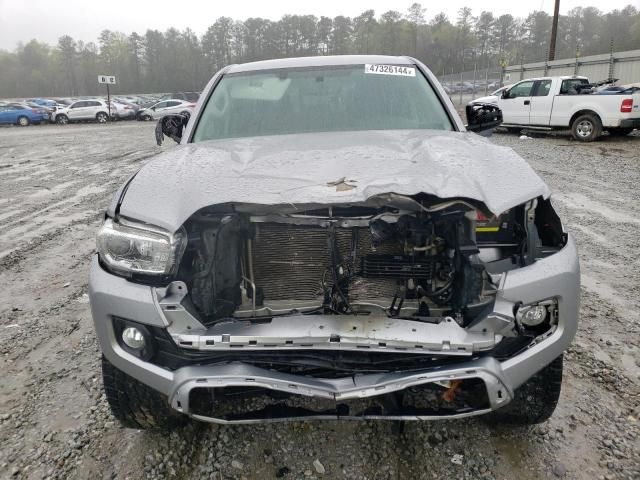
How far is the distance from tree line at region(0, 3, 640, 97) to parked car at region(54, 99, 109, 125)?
118 feet

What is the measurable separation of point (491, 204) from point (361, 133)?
4.13 feet

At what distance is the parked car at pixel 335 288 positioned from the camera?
183 centimetres

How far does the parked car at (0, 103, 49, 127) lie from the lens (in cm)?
2775

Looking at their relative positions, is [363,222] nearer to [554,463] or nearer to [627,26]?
[554,463]

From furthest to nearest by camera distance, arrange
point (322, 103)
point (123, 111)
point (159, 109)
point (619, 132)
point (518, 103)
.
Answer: point (123, 111), point (159, 109), point (518, 103), point (619, 132), point (322, 103)

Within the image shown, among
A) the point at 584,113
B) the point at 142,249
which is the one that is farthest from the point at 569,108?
the point at 142,249

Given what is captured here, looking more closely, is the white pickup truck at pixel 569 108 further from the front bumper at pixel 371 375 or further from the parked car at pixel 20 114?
the parked car at pixel 20 114

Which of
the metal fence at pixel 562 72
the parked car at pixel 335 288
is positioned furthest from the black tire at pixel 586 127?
the parked car at pixel 335 288

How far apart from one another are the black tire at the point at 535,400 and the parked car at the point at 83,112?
101 feet

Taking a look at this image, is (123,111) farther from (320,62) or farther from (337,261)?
(337,261)

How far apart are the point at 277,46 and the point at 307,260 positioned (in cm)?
7978

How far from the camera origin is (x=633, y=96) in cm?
1184

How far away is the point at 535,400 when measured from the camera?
2.17 metres

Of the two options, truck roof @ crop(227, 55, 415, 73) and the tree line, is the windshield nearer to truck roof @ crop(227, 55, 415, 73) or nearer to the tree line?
truck roof @ crop(227, 55, 415, 73)
